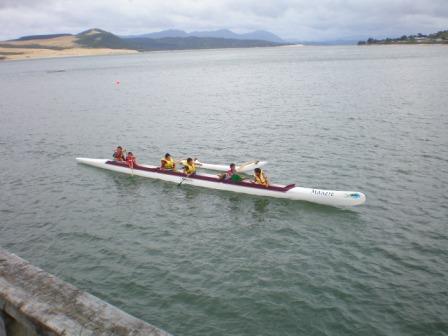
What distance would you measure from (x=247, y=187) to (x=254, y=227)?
4.21 metres

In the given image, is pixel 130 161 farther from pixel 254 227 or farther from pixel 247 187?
pixel 254 227

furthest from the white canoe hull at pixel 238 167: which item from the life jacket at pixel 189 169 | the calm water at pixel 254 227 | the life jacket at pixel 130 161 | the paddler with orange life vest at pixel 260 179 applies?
the life jacket at pixel 130 161

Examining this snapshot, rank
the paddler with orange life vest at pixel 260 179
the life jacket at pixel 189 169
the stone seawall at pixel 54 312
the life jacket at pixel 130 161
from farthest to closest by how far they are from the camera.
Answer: the life jacket at pixel 130 161
the life jacket at pixel 189 169
the paddler with orange life vest at pixel 260 179
the stone seawall at pixel 54 312

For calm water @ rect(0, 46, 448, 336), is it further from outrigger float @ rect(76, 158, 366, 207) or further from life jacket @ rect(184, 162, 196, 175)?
life jacket @ rect(184, 162, 196, 175)

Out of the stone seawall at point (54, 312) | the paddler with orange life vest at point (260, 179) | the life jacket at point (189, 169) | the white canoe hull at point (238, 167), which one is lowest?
the white canoe hull at point (238, 167)

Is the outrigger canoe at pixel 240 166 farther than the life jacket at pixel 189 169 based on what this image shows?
Yes

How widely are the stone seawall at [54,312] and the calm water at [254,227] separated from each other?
8.31 metres

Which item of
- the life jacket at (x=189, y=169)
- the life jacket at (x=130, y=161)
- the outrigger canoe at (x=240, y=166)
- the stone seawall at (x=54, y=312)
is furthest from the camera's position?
the life jacket at (x=130, y=161)

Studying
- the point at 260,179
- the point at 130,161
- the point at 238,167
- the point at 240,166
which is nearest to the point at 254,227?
the point at 260,179

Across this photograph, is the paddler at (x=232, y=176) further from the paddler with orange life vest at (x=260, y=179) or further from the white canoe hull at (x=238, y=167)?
the white canoe hull at (x=238, y=167)

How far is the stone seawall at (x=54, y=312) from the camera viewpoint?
14.1ft

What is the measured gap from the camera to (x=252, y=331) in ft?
40.6

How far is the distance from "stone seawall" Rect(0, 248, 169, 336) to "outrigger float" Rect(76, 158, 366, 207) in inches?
678

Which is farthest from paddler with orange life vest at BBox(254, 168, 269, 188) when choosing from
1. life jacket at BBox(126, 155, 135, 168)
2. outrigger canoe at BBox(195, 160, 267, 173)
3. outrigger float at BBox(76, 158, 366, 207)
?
life jacket at BBox(126, 155, 135, 168)
